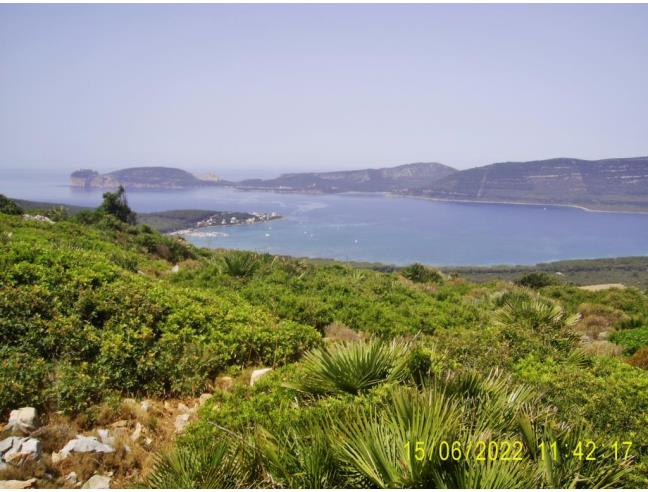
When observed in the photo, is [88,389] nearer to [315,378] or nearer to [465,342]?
[315,378]

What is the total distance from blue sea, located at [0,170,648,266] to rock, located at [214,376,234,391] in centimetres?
7143

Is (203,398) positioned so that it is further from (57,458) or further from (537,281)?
(537,281)

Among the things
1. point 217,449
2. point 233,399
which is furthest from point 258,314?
point 217,449

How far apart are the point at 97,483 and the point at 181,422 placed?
1.10 meters

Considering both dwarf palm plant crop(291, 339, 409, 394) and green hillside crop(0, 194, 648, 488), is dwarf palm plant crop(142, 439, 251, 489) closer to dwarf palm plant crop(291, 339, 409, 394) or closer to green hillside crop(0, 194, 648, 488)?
green hillside crop(0, 194, 648, 488)

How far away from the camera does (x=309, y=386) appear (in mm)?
4230

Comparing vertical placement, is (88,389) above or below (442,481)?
below

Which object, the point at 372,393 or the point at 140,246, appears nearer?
the point at 372,393

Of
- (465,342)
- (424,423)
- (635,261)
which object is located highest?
(424,423)

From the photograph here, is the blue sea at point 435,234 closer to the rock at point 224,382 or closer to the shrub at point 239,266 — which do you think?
the shrub at point 239,266

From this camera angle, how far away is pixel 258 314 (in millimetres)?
6969

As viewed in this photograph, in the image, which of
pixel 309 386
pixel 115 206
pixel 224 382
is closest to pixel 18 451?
pixel 224 382

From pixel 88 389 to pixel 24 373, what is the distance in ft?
2.04

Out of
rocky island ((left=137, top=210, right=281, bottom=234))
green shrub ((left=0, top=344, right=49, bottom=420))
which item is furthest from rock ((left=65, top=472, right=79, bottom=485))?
rocky island ((left=137, top=210, right=281, bottom=234))
